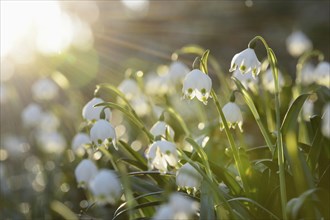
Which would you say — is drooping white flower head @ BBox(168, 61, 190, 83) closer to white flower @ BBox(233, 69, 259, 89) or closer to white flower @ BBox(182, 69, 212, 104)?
white flower @ BBox(233, 69, 259, 89)

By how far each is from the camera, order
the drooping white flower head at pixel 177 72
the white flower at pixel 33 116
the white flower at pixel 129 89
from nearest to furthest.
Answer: the white flower at pixel 129 89 < the drooping white flower head at pixel 177 72 < the white flower at pixel 33 116

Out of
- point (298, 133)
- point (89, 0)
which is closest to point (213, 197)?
point (298, 133)

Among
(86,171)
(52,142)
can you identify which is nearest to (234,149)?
(86,171)

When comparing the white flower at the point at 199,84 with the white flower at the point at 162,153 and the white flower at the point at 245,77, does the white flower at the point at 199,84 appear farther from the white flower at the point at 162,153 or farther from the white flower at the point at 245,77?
the white flower at the point at 245,77

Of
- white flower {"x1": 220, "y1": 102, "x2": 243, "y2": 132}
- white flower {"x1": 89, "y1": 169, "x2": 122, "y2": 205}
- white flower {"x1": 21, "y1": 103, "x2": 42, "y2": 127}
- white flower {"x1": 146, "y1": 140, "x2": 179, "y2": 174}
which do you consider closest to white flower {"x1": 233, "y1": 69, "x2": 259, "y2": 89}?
white flower {"x1": 220, "y1": 102, "x2": 243, "y2": 132}

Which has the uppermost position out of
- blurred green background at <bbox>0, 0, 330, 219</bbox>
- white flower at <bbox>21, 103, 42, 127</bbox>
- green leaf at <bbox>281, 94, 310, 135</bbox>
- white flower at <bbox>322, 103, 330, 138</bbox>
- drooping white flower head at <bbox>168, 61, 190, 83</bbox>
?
blurred green background at <bbox>0, 0, 330, 219</bbox>

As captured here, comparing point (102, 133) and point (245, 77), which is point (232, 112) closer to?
point (245, 77)

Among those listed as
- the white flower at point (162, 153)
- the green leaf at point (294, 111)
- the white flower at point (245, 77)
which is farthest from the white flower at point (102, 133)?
the white flower at point (245, 77)
